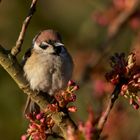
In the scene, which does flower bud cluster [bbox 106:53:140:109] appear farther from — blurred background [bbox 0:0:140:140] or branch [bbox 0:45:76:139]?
blurred background [bbox 0:0:140:140]

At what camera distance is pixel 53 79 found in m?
5.16

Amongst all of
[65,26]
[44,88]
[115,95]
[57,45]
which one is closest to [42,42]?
[57,45]

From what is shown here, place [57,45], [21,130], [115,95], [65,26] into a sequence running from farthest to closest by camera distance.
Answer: [65,26] → [21,130] → [57,45] → [115,95]

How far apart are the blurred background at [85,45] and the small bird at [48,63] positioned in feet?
1.43

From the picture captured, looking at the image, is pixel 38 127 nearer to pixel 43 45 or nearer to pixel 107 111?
pixel 107 111

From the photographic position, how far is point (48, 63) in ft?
17.2

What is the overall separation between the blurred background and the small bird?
0.44 metres

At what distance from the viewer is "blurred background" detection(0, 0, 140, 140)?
596 cm

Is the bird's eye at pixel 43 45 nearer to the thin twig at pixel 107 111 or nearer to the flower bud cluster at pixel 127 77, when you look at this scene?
the flower bud cluster at pixel 127 77

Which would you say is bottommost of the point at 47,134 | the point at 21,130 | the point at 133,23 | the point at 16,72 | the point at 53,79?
the point at 21,130

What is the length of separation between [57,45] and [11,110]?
246cm

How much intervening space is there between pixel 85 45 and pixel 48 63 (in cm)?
257

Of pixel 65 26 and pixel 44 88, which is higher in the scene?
pixel 44 88

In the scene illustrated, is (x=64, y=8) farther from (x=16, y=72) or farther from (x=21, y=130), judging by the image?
(x=16, y=72)
